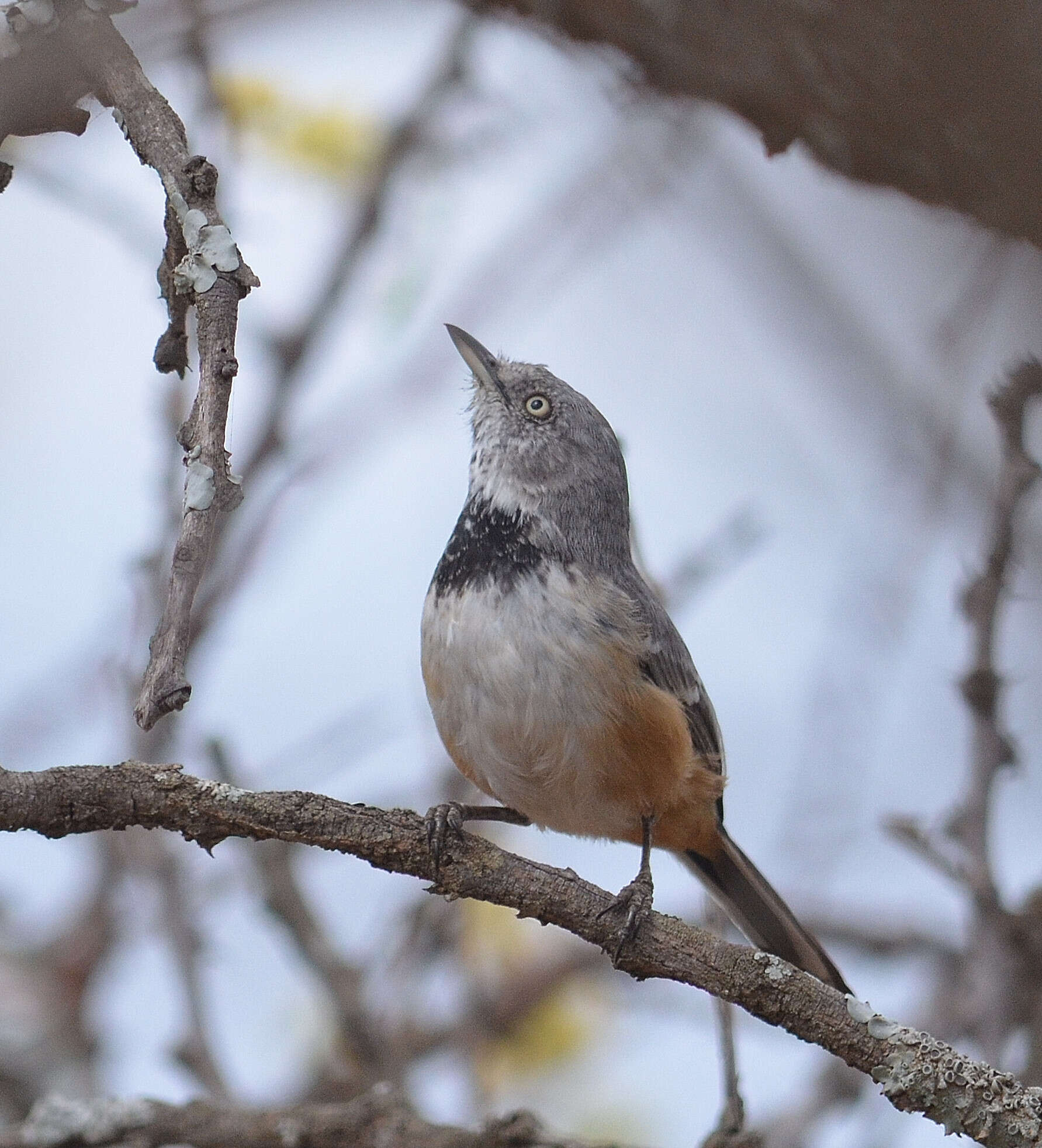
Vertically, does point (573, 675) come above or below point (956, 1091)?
above

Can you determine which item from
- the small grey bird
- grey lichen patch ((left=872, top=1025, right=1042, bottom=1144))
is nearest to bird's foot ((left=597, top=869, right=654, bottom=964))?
the small grey bird

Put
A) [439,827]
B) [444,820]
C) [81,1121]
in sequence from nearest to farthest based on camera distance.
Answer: [439,827] → [444,820] → [81,1121]

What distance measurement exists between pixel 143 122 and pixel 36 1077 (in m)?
3.58

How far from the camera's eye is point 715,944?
2867 mm

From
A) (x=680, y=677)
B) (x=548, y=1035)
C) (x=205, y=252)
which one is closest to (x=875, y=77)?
(x=205, y=252)

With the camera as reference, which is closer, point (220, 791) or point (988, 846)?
point (220, 791)

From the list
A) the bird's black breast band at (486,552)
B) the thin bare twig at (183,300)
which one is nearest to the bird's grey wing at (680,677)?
Result: the bird's black breast band at (486,552)

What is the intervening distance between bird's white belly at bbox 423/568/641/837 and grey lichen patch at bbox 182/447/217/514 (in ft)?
5.72

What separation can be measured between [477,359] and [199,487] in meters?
2.70

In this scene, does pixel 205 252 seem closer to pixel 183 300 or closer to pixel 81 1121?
pixel 183 300

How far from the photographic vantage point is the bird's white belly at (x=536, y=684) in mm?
3818

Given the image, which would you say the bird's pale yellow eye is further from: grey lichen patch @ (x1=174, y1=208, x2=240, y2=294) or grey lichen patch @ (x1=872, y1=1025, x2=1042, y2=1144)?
grey lichen patch @ (x1=872, y1=1025, x2=1042, y2=1144)

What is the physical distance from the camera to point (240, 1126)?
3.38 m

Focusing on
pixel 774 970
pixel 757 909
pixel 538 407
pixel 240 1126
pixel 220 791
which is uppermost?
pixel 538 407
